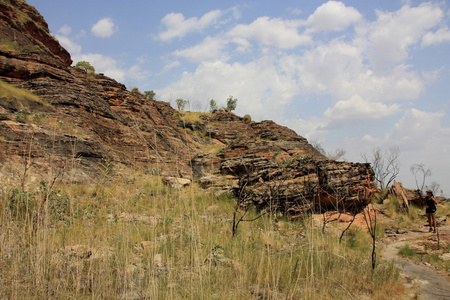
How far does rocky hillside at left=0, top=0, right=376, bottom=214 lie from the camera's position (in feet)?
22.4

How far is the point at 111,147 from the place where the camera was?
11.5m

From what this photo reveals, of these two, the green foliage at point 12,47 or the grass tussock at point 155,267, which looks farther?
the green foliage at point 12,47

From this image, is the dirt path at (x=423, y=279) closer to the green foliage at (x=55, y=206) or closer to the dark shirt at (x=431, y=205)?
the dark shirt at (x=431, y=205)

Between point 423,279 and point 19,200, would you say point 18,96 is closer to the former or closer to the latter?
point 19,200

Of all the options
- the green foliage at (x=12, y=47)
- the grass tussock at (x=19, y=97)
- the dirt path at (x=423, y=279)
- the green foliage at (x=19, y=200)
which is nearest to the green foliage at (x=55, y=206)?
the green foliage at (x=19, y=200)

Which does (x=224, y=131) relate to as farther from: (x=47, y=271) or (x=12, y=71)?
(x=47, y=271)

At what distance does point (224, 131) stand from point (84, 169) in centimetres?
2168

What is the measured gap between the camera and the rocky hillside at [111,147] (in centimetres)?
682

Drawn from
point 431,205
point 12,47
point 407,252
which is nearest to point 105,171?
point 407,252

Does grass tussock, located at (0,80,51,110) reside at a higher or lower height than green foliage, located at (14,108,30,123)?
higher

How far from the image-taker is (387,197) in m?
12.8

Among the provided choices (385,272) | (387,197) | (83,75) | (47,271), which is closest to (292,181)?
(385,272)

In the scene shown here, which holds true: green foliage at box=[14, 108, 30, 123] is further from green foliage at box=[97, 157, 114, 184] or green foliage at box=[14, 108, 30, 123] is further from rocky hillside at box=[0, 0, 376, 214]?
green foliage at box=[97, 157, 114, 184]

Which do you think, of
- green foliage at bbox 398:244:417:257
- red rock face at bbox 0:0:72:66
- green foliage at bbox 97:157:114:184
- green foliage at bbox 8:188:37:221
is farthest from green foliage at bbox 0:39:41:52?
green foliage at bbox 398:244:417:257
